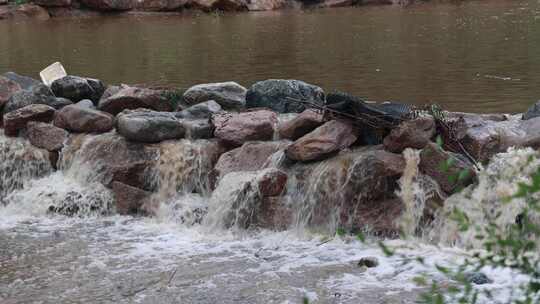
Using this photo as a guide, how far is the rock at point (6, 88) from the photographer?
945cm

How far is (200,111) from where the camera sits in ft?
28.0

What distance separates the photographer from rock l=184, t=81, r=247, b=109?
8.90m

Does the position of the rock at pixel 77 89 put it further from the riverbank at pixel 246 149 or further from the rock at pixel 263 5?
the rock at pixel 263 5

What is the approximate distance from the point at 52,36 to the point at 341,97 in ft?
57.5

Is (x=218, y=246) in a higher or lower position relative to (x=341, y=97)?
lower

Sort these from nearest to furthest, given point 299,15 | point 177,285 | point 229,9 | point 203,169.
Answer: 1. point 177,285
2. point 203,169
3. point 299,15
4. point 229,9

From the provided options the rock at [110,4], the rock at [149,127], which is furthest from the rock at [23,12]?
the rock at [149,127]

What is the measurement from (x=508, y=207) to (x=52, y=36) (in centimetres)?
1905

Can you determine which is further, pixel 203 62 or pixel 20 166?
pixel 203 62

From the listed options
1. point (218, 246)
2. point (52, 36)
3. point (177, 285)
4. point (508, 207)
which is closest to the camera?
point (177, 285)

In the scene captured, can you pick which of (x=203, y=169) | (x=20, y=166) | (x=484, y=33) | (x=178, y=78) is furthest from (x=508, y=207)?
(x=484, y=33)

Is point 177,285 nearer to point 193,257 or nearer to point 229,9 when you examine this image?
point 193,257

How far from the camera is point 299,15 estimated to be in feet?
97.6

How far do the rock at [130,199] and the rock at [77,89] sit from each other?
6.62 feet
